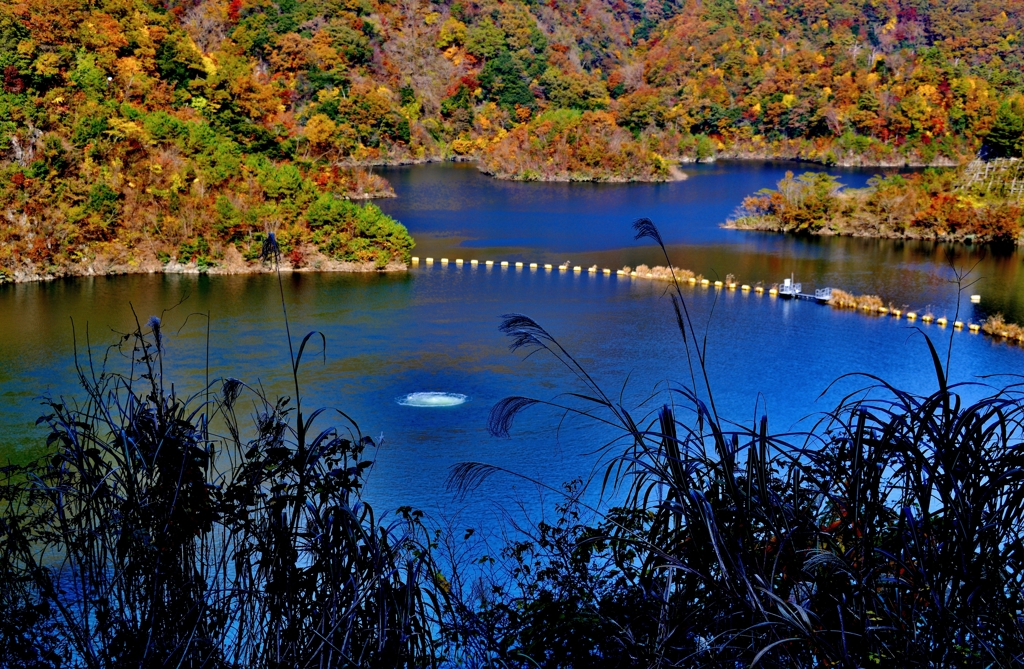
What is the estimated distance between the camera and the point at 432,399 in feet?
38.6

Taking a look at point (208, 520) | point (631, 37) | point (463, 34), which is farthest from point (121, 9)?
point (631, 37)

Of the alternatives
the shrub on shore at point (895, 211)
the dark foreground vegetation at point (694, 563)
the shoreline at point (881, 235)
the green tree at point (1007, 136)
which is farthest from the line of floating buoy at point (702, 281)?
the green tree at point (1007, 136)

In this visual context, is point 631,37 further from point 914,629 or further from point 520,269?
point 914,629

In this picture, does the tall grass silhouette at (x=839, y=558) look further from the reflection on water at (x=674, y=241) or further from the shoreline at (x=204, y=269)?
the shoreline at (x=204, y=269)

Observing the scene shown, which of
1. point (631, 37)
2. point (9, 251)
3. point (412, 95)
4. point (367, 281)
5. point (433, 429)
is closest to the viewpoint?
point (433, 429)

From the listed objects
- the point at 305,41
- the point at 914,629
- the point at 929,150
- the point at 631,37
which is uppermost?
the point at 631,37

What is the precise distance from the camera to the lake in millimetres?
10516

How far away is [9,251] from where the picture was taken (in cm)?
1803

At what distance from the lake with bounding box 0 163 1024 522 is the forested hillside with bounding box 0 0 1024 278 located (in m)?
1.64

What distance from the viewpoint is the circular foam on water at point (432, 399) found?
1157 cm

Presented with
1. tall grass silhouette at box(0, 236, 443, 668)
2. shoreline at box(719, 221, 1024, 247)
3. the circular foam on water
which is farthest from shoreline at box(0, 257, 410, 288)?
tall grass silhouette at box(0, 236, 443, 668)

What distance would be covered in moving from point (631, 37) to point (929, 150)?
23.5 meters

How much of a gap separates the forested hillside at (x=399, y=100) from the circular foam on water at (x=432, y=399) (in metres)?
8.81

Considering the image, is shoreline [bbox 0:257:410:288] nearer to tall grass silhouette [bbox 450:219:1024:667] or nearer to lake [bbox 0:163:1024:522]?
lake [bbox 0:163:1024:522]
